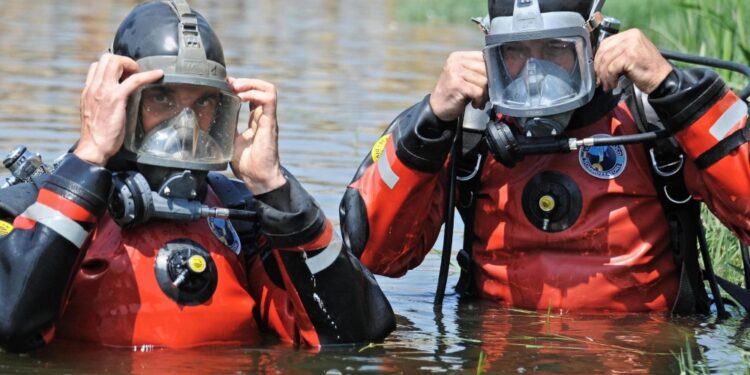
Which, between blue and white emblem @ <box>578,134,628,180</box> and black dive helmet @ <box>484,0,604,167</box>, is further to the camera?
blue and white emblem @ <box>578,134,628,180</box>

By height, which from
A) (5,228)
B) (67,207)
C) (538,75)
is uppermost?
(538,75)

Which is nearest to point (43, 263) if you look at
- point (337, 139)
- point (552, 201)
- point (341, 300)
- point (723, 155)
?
point (341, 300)

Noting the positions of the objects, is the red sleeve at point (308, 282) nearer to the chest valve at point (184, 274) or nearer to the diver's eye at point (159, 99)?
the chest valve at point (184, 274)

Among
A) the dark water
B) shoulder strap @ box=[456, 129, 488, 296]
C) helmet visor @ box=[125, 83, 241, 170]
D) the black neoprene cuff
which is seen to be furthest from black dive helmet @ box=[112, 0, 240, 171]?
shoulder strap @ box=[456, 129, 488, 296]

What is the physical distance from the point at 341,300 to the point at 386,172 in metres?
0.74

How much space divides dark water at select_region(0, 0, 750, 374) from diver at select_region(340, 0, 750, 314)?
173mm

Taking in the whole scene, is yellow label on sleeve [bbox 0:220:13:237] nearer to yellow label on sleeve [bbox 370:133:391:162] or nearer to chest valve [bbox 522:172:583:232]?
yellow label on sleeve [bbox 370:133:391:162]

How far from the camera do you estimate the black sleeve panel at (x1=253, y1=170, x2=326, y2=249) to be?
4504 mm

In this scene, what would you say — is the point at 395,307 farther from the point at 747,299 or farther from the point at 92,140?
the point at 92,140

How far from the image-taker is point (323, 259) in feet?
15.0

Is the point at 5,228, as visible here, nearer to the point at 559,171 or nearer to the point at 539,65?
the point at 539,65

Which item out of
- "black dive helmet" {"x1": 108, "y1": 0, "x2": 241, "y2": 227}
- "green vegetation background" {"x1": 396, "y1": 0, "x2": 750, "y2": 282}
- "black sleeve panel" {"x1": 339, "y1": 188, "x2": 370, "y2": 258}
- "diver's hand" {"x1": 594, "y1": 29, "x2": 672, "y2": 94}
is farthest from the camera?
"green vegetation background" {"x1": 396, "y1": 0, "x2": 750, "y2": 282}

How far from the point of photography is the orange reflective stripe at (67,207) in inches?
166

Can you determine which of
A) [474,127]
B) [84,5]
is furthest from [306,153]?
[84,5]
